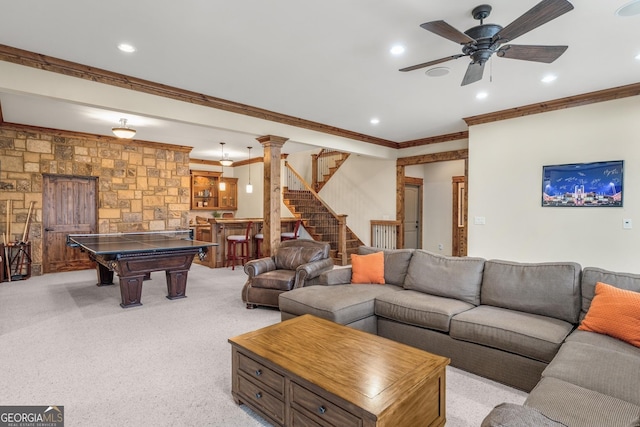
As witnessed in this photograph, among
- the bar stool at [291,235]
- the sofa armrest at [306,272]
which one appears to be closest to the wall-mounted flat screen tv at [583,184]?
the sofa armrest at [306,272]

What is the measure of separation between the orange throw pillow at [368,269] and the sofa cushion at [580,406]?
7.26ft

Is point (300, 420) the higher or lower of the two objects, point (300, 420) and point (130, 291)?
the lower

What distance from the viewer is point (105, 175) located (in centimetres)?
721

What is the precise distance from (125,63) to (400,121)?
4135mm

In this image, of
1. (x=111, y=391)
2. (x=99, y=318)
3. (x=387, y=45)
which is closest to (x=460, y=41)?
(x=387, y=45)

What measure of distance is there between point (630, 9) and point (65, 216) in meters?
8.74

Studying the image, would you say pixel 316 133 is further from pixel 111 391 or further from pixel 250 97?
pixel 111 391

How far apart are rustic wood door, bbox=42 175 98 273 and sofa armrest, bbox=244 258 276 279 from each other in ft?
15.0

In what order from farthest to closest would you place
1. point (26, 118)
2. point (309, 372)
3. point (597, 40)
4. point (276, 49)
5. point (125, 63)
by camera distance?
point (26, 118), point (125, 63), point (276, 49), point (597, 40), point (309, 372)

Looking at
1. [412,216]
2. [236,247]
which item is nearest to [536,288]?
[412,216]

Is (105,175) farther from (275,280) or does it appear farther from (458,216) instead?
(458,216)

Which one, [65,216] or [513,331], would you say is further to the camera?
[65,216]

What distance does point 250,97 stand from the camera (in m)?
4.75

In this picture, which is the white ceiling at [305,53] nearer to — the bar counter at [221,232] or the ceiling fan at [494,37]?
the ceiling fan at [494,37]
